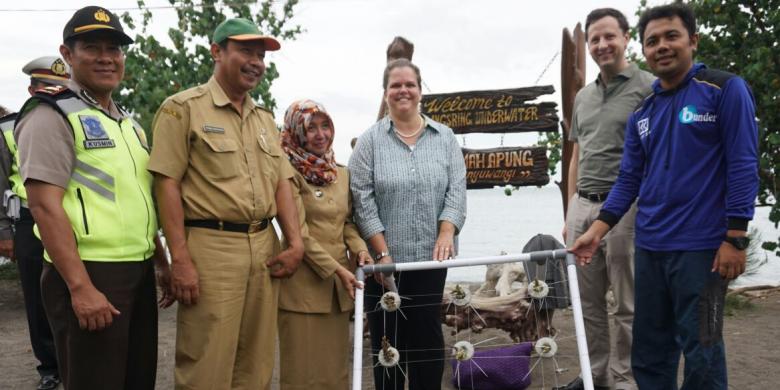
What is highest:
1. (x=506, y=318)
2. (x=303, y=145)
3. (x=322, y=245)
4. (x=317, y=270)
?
(x=303, y=145)

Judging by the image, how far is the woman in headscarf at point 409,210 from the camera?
3.29 metres

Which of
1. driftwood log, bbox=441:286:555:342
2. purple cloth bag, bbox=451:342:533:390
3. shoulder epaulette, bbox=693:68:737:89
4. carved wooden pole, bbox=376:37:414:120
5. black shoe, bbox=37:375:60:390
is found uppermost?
carved wooden pole, bbox=376:37:414:120

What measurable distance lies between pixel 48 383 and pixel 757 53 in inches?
246

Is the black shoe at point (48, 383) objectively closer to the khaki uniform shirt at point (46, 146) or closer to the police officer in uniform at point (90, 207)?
the police officer in uniform at point (90, 207)

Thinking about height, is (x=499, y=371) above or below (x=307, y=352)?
below

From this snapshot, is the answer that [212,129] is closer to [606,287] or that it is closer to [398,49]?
[606,287]

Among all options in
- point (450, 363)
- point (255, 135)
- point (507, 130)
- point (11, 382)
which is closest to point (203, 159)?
point (255, 135)

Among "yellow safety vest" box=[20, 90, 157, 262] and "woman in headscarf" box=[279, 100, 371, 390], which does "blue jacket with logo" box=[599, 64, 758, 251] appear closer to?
"woman in headscarf" box=[279, 100, 371, 390]

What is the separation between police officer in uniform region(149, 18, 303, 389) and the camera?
2.65 metres

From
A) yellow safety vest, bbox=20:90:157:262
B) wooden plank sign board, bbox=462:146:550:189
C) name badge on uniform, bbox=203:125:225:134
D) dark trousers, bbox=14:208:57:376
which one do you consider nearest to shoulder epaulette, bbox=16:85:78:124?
yellow safety vest, bbox=20:90:157:262

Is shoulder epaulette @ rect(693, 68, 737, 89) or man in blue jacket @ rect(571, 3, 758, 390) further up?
shoulder epaulette @ rect(693, 68, 737, 89)

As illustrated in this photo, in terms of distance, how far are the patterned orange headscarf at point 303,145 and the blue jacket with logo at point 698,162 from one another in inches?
55.2

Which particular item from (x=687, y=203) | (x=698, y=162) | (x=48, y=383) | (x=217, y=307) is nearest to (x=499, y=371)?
(x=687, y=203)

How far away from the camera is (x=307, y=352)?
3127 mm
